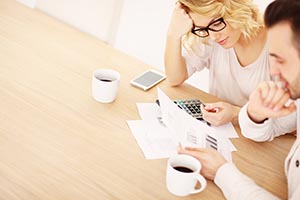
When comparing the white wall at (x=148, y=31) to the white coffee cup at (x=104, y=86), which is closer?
the white coffee cup at (x=104, y=86)

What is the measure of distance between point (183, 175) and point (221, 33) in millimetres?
593

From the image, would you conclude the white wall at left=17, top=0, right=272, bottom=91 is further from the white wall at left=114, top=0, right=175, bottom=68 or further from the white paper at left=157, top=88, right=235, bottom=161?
the white paper at left=157, top=88, right=235, bottom=161

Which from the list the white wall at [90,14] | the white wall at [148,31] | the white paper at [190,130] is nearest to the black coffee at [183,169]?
the white paper at [190,130]

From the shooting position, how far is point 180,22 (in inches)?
59.6

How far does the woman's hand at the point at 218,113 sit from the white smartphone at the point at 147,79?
0.22 metres

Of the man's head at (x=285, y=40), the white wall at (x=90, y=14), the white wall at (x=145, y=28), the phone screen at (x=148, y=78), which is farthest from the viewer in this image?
the white wall at (x=145, y=28)

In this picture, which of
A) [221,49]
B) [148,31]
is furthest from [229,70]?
[148,31]

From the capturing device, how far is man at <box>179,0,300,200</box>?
105cm

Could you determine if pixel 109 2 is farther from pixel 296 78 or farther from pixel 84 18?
pixel 296 78

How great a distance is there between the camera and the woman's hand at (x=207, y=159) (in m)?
1.14

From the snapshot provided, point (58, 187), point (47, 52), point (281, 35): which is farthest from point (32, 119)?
point (281, 35)

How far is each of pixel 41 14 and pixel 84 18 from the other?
0.18 meters

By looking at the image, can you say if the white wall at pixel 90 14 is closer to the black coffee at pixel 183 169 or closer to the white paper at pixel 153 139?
the white paper at pixel 153 139

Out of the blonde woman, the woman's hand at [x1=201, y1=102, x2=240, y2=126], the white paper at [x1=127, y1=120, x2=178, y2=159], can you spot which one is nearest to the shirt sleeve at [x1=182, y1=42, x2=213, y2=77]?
the blonde woman
